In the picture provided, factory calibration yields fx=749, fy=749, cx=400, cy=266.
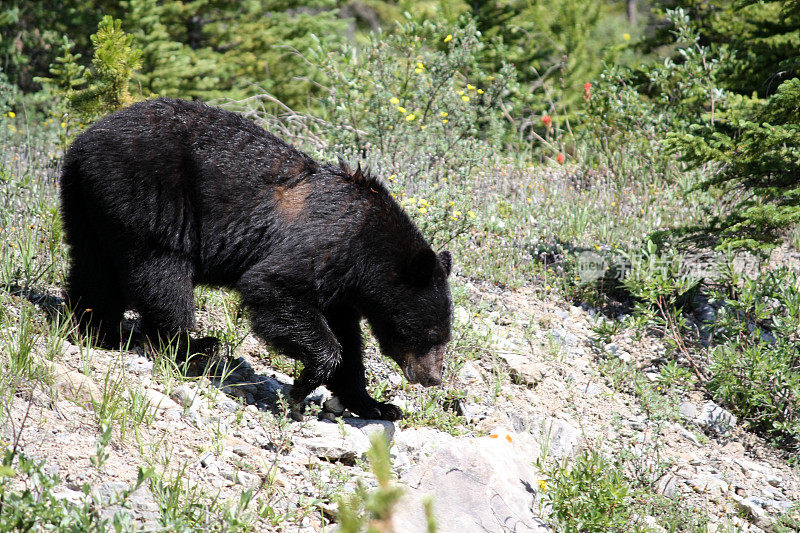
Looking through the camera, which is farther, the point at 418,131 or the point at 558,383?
the point at 418,131

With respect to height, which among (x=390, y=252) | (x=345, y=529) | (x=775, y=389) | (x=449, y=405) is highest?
(x=345, y=529)

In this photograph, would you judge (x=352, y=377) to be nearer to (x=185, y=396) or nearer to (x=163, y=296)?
(x=185, y=396)

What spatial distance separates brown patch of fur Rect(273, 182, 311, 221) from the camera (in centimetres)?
449

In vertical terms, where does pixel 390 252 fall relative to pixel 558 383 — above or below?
above

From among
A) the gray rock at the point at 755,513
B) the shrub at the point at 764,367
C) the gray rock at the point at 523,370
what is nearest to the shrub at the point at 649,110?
the shrub at the point at 764,367

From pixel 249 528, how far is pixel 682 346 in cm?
390

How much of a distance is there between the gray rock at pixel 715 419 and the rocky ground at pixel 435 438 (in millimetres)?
10

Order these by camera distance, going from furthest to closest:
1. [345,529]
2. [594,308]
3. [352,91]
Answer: [352,91]
[594,308]
[345,529]

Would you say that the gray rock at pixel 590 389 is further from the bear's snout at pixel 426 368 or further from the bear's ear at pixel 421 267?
the bear's ear at pixel 421 267

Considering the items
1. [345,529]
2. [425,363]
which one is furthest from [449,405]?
[345,529]

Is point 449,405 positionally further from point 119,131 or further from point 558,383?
point 119,131

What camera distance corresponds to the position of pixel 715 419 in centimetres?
545

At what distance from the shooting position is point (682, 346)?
5.90m

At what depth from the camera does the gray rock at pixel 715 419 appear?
5.41 metres
